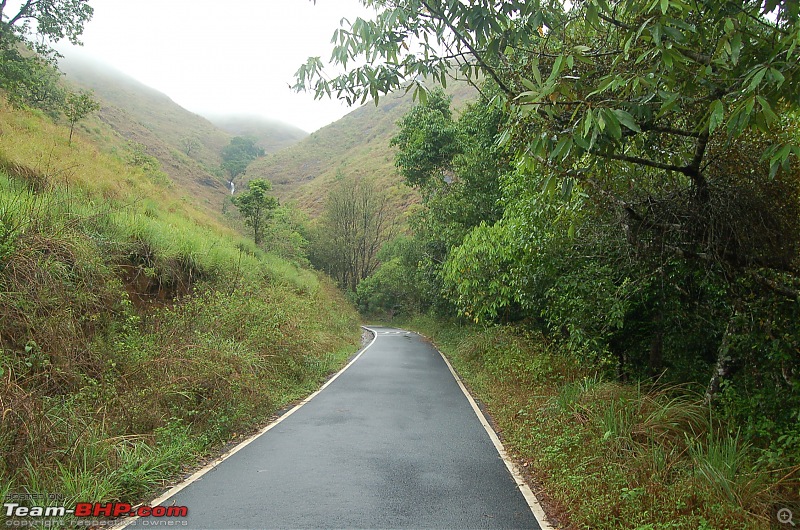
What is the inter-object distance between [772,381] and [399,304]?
151 feet

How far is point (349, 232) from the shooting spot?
52.5 metres

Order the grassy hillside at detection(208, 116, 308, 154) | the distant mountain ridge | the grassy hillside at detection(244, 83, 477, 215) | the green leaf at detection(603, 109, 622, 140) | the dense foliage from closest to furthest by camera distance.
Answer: the green leaf at detection(603, 109, 622, 140)
the dense foliage
the distant mountain ridge
the grassy hillside at detection(244, 83, 477, 215)
the grassy hillside at detection(208, 116, 308, 154)

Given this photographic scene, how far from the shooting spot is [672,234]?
603 centimetres

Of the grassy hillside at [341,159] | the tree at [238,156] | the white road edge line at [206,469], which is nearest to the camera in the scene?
the white road edge line at [206,469]

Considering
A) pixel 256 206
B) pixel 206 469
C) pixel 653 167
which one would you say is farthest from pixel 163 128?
pixel 653 167

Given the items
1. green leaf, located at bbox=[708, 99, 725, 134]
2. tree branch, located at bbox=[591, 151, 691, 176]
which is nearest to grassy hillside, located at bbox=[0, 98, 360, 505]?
tree branch, located at bbox=[591, 151, 691, 176]

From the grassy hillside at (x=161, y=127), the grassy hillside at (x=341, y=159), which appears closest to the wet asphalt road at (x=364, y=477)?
the grassy hillside at (x=161, y=127)

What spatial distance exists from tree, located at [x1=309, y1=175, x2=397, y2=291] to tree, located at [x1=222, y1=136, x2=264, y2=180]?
38.0 meters

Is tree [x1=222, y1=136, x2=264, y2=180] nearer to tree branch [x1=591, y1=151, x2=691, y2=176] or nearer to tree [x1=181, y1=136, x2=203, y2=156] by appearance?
tree [x1=181, y1=136, x2=203, y2=156]

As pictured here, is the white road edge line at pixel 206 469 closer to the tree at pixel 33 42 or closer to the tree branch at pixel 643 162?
the tree branch at pixel 643 162

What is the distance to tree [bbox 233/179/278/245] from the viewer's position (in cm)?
2688

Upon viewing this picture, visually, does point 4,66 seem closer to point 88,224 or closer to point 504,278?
point 88,224

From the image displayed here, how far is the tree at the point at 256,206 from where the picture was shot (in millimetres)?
26875

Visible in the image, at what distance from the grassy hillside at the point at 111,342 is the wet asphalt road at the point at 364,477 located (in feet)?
2.63
